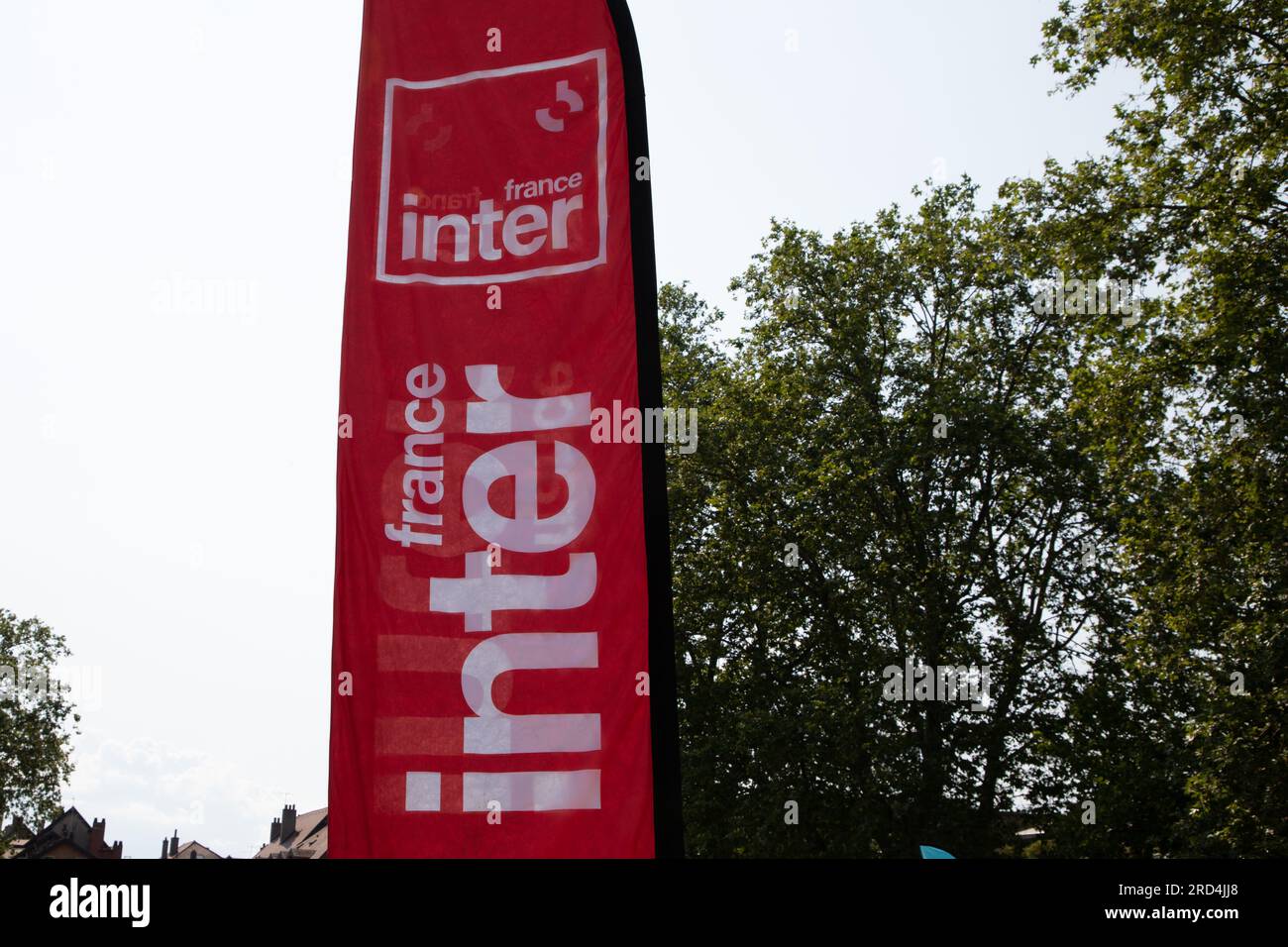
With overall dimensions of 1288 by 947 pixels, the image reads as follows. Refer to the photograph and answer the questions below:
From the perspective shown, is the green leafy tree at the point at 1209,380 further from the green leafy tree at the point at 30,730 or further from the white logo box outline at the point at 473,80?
the green leafy tree at the point at 30,730

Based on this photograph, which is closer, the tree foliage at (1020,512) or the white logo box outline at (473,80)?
the white logo box outline at (473,80)

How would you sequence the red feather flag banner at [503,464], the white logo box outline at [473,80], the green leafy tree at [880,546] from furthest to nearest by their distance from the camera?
the green leafy tree at [880,546]
the white logo box outline at [473,80]
the red feather flag banner at [503,464]

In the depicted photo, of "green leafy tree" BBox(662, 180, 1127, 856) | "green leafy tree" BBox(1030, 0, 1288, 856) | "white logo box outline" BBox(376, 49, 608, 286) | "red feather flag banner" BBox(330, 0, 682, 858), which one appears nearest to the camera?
"red feather flag banner" BBox(330, 0, 682, 858)

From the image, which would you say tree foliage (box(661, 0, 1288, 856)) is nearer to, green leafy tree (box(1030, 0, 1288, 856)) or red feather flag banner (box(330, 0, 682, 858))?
green leafy tree (box(1030, 0, 1288, 856))

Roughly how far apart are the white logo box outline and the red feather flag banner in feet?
0.05

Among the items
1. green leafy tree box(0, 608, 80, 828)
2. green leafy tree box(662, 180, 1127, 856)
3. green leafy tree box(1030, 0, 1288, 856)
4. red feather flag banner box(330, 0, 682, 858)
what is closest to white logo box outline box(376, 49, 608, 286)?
red feather flag banner box(330, 0, 682, 858)

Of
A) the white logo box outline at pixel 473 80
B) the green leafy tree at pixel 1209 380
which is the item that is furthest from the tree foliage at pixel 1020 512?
the white logo box outline at pixel 473 80

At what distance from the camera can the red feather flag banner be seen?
543 cm

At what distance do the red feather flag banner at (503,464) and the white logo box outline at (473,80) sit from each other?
0.02 metres

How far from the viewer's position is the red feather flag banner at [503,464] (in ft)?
17.8

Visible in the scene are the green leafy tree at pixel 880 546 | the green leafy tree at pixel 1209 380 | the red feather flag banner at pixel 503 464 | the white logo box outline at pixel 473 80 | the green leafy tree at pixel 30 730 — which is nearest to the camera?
the red feather flag banner at pixel 503 464
